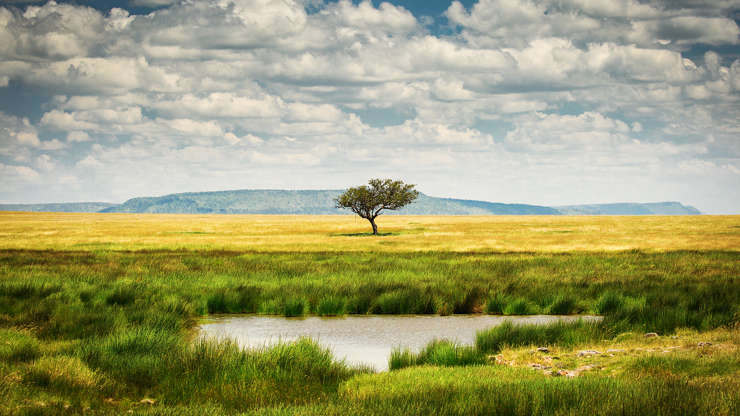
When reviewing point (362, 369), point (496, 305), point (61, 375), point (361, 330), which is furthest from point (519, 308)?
point (61, 375)

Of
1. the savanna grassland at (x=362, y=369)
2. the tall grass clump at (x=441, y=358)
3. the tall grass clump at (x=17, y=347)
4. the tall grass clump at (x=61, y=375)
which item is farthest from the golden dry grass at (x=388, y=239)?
the tall grass clump at (x=61, y=375)

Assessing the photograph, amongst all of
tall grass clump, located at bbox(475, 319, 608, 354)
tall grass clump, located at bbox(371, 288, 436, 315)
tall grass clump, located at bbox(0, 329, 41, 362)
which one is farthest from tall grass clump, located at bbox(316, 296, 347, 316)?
tall grass clump, located at bbox(0, 329, 41, 362)

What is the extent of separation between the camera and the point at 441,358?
1302cm

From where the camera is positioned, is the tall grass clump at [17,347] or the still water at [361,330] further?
the still water at [361,330]

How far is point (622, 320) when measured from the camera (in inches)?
667

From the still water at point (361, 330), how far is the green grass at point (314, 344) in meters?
0.96

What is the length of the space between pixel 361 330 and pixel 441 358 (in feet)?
20.0

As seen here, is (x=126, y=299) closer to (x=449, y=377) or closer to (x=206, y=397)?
(x=206, y=397)

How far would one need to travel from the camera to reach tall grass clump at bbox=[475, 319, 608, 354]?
14680 mm

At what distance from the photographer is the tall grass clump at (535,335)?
1468cm

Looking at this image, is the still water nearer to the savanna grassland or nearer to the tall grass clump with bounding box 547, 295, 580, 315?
the tall grass clump with bounding box 547, 295, 580, 315

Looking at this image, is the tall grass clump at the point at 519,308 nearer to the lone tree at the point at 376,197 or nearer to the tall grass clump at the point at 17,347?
the tall grass clump at the point at 17,347

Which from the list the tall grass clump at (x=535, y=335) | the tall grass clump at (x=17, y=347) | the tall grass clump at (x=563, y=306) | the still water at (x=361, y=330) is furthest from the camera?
the tall grass clump at (x=563, y=306)

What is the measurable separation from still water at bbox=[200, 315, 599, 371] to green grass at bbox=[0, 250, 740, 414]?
0.96 m
